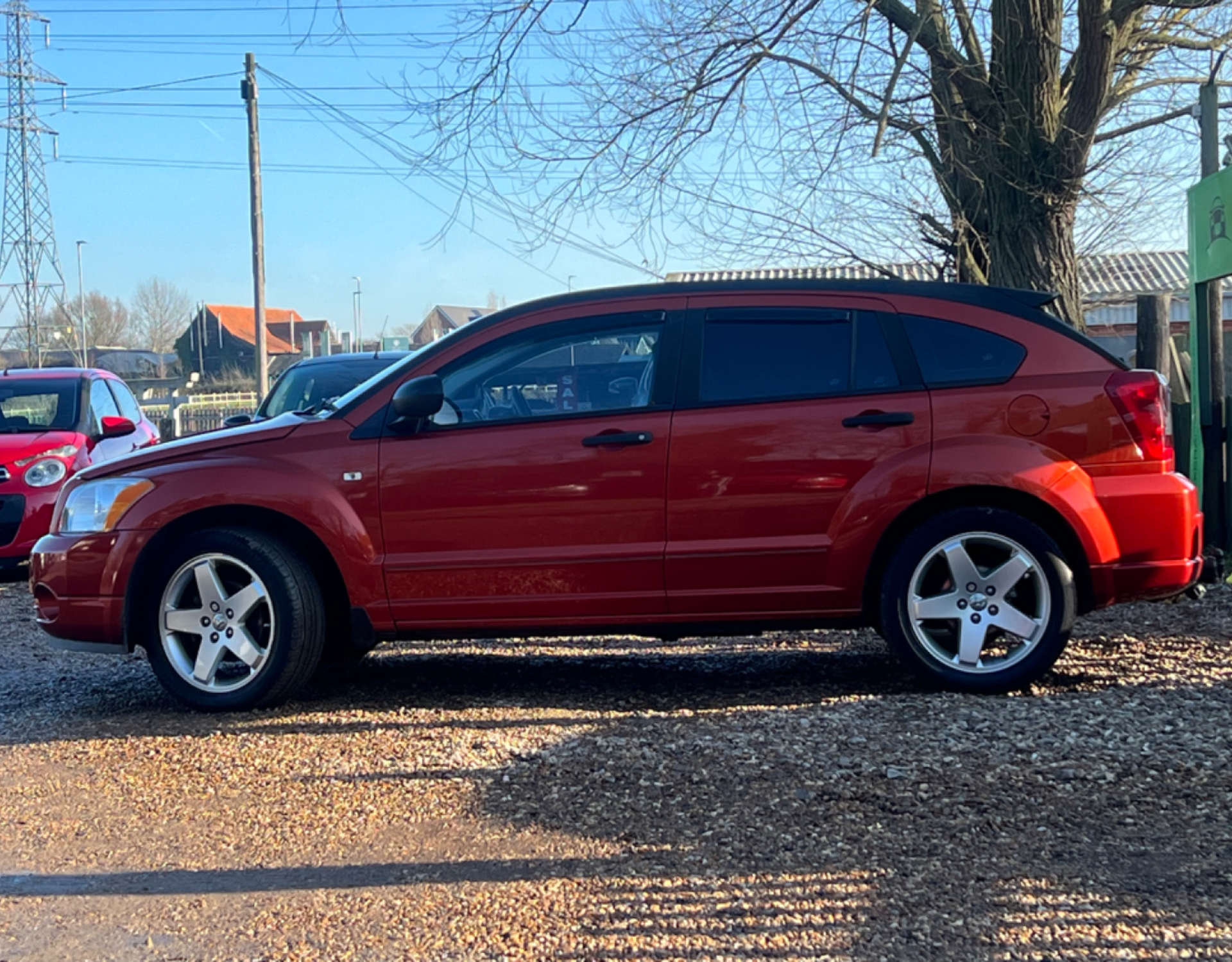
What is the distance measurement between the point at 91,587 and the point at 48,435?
16.7 ft

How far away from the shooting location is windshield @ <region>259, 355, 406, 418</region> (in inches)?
421

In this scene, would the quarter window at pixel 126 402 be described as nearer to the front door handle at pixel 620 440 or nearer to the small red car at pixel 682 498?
the small red car at pixel 682 498

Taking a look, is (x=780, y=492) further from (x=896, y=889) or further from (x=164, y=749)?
(x=164, y=749)

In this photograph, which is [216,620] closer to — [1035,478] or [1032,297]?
[1035,478]

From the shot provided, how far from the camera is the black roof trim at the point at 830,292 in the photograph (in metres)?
5.43

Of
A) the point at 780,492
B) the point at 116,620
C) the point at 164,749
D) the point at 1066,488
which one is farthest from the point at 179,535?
the point at 1066,488

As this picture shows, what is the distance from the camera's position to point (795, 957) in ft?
10.00

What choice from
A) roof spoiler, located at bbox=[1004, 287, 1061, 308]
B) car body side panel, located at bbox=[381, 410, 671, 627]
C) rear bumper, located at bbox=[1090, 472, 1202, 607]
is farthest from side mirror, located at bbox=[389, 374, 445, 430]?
rear bumper, located at bbox=[1090, 472, 1202, 607]

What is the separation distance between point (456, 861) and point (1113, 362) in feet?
11.5

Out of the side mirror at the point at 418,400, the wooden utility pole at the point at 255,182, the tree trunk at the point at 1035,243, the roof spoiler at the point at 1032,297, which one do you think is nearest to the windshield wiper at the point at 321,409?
the side mirror at the point at 418,400

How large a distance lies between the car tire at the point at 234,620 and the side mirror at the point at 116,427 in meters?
5.44

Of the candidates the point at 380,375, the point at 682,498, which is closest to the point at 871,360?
the point at 682,498

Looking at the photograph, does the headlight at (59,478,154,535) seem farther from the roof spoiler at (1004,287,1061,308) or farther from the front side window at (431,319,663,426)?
the roof spoiler at (1004,287,1061,308)

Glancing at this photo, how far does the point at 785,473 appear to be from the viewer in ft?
17.3
